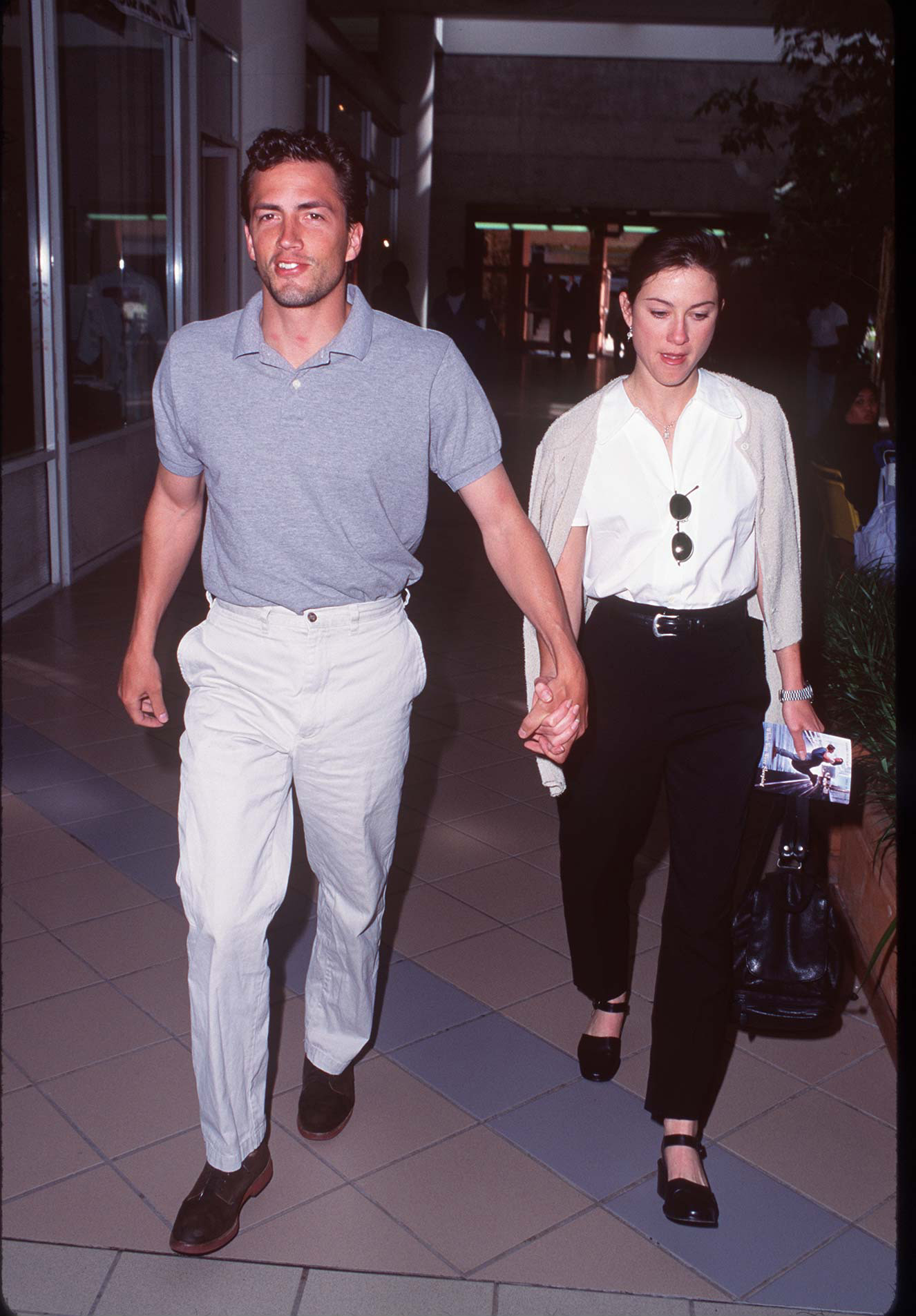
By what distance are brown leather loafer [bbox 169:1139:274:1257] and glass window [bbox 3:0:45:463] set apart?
5.85 metres

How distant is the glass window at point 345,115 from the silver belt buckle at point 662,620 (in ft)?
46.5

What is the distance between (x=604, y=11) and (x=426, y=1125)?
2316cm

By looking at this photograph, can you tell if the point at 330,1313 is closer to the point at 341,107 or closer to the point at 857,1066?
the point at 857,1066

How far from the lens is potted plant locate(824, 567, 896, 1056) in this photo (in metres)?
3.54

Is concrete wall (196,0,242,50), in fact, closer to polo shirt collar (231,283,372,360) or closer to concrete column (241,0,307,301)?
concrete column (241,0,307,301)

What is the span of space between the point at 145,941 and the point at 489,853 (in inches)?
49.8

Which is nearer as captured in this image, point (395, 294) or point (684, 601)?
point (684, 601)

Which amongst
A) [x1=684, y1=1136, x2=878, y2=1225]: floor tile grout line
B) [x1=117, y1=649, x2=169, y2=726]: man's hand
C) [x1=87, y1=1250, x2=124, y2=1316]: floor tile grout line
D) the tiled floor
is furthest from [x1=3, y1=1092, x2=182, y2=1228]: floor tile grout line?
[x1=684, y1=1136, x2=878, y2=1225]: floor tile grout line

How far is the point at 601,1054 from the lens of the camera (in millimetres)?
3139

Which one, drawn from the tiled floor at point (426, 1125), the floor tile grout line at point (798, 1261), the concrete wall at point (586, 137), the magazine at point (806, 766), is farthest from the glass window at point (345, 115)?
the floor tile grout line at point (798, 1261)

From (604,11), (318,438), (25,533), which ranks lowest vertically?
(25,533)

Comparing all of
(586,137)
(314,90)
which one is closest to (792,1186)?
(314,90)

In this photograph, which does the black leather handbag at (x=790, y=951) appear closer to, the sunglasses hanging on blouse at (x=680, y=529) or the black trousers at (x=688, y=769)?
the black trousers at (x=688, y=769)

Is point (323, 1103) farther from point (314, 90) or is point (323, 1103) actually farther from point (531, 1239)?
point (314, 90)
